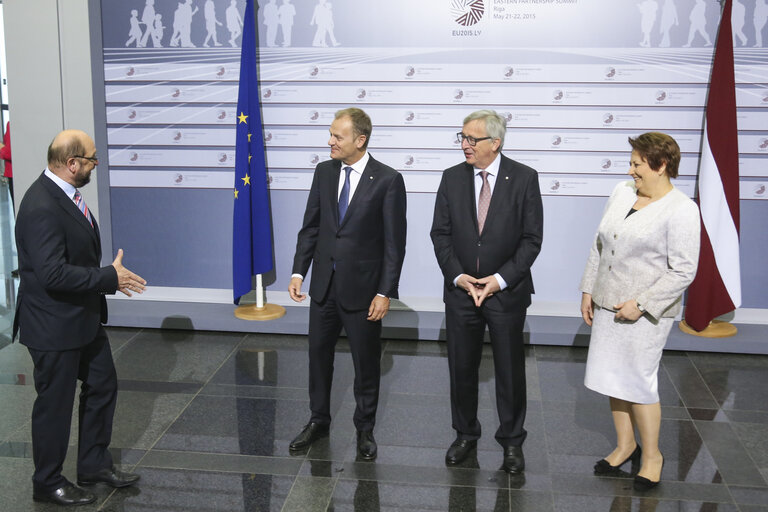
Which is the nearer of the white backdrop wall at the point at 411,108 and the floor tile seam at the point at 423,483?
the floor tile seam at the point at 423,483

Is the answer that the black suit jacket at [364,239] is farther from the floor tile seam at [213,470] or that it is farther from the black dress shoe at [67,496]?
the black dress shoe at [67,496]

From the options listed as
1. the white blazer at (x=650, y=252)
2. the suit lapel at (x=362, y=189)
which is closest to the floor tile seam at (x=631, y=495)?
the white blazer at (x=650, y=252)

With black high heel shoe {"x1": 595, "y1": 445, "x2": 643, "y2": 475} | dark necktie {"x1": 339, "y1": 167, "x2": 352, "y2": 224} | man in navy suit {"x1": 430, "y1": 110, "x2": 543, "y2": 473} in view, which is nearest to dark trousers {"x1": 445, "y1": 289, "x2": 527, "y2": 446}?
man in navy suit {"x1": 430, "y1": 110, "x2": 543, "y2": 473}

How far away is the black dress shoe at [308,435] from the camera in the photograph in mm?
4261

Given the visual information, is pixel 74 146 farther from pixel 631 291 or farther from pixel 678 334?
pixel 678 334

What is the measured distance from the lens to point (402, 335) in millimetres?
6012

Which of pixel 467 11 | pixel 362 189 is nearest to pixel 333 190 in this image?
pixel 362 189

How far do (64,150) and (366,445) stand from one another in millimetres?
1970

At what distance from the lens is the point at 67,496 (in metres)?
3.69

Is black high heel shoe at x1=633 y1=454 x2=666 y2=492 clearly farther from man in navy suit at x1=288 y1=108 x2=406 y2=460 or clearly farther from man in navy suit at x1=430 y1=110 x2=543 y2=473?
man in navy suit at x1=288 y1=108 x2=406 y2=460

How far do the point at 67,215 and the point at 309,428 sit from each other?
163 centimetres

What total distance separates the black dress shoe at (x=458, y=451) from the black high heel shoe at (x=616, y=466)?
0.61 metres

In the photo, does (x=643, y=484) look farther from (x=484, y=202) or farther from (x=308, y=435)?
(x=308, y=435)

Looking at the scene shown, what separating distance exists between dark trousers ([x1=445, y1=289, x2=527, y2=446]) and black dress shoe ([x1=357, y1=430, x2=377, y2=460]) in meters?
0.44
